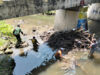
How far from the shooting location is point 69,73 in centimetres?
917

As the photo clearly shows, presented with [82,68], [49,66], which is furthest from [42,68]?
[82,68]

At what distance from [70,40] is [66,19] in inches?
105

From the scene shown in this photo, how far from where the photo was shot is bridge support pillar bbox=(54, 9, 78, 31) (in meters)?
14.4

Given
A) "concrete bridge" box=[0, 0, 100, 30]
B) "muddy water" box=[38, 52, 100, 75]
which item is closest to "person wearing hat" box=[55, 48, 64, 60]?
"muddy water" box=[38, 52, 100, 75]

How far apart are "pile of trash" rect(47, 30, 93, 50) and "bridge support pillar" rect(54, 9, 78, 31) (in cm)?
81

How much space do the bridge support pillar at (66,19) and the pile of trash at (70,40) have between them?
0.81 metres

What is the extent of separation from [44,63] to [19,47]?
120 inches

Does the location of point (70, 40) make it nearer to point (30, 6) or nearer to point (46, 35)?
point (46, 35)

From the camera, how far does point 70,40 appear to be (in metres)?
12.9

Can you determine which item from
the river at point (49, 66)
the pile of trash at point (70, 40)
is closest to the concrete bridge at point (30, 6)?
the pile of trash at point (70, 40)

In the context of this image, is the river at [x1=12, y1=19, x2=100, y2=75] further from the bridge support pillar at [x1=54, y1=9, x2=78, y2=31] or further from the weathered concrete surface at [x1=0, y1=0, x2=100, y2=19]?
the bridge support pillar at [x1=54, y1=9, x2=78, y2=31]

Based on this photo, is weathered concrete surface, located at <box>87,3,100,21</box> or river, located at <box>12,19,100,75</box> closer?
river, located at <box>12,19,100,75</box>

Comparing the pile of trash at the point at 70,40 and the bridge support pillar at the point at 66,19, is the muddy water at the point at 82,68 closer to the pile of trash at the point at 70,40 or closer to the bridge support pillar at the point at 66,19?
the pile of trash at the point at 70,40

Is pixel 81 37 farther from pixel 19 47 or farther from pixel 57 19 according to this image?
pixel 19 47
